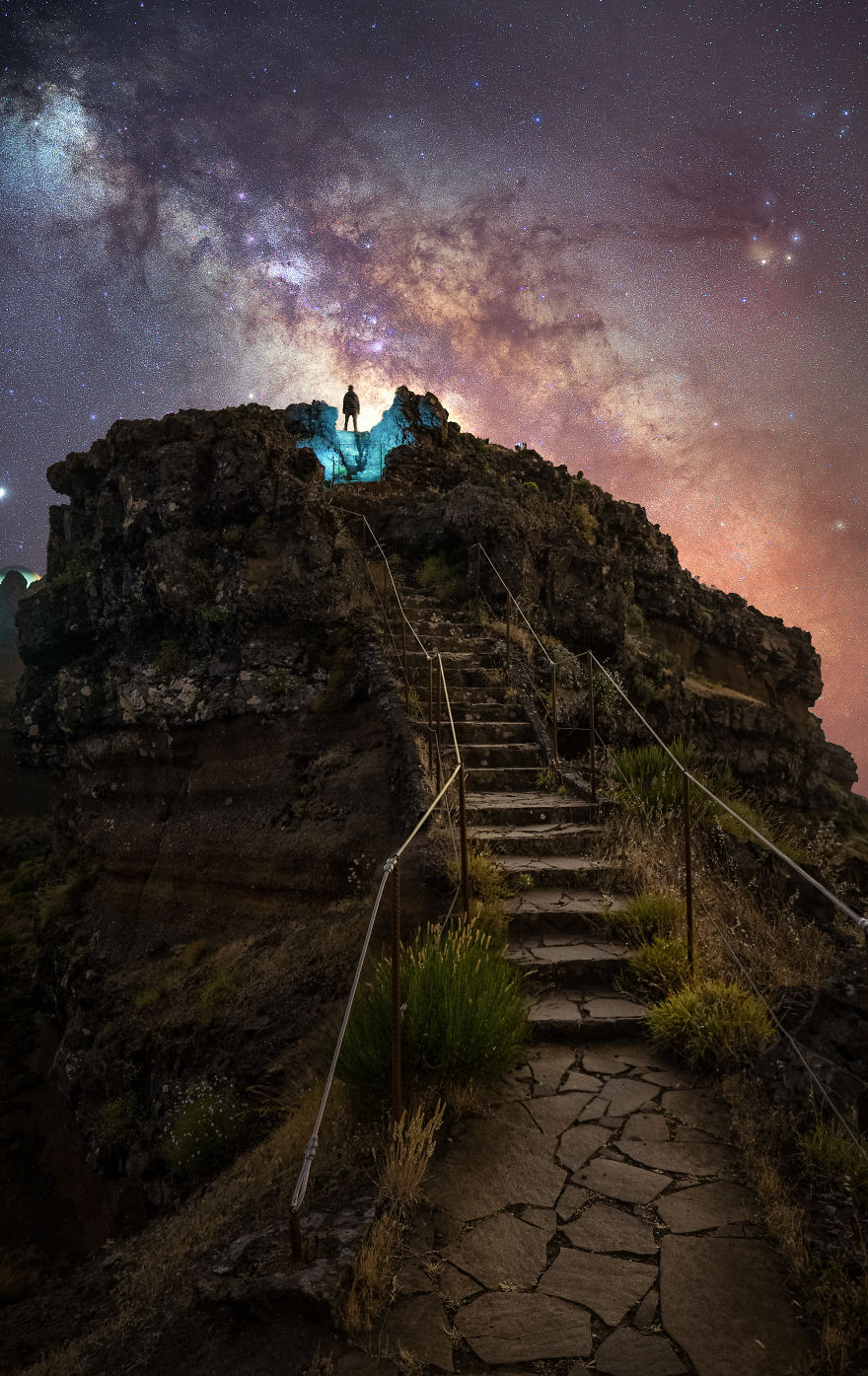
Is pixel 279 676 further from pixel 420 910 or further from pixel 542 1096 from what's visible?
pixel 542 1096

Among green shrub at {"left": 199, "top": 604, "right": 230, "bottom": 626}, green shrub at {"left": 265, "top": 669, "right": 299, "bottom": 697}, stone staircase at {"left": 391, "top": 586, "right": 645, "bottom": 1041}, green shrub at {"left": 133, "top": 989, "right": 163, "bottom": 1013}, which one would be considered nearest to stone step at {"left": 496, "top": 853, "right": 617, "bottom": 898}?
stone staircase at {"left": 391, "top": 586, "right": 645, "bottom": 1041}

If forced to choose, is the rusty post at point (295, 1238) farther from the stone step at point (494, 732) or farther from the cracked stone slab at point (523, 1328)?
the stone step at point (494, 732)

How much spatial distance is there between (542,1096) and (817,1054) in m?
1.49

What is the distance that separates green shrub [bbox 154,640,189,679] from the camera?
31.9 feet

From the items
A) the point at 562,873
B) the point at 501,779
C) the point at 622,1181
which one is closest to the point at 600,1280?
the point at 622,1181

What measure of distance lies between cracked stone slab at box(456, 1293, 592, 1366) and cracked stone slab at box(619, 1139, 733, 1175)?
40.3 inches

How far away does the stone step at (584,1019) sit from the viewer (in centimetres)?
453

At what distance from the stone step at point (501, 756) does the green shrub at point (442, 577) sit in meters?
4.72

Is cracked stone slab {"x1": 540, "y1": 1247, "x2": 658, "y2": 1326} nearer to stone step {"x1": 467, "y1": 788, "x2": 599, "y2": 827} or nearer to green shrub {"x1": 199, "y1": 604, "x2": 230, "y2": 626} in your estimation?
stone step {"x1": 467, "y1": 788, "x2": 599, "y2": 827}

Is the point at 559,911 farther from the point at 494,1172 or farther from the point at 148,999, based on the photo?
the point at 148,999

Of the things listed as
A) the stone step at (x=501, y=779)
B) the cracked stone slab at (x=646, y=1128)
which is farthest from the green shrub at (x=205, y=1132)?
the stone step at (x=501, y=779)

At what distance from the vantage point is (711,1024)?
412 centimetres

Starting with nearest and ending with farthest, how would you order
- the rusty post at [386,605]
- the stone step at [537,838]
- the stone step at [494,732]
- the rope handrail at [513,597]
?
1. the stone step at [537,838]
2. the stone step at [494,732]
3. the rusty post at [386,605]
4. the rope handrail at [513,597]

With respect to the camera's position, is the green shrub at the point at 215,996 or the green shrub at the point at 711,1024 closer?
the green shrub at the point at 711,1024
